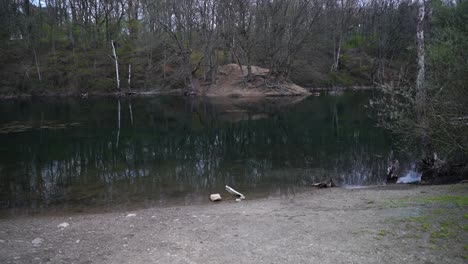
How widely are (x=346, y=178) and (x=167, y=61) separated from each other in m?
53.5

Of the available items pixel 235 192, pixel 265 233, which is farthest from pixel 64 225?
pixel 235 192

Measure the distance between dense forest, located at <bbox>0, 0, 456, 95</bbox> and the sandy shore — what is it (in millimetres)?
43465

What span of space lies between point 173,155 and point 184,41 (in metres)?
43.9

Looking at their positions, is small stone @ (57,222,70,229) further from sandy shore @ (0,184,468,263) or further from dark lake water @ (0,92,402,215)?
dark lake water @ (0,92,402,215)

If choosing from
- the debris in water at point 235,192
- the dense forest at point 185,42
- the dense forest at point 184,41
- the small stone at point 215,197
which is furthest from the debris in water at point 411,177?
the dense forest at point 184,41

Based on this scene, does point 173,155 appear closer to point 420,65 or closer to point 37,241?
point 420,65

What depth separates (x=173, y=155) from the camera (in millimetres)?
23172

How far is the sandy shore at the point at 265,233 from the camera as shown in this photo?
8086 millimetres

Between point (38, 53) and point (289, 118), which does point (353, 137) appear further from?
point (38, 53)

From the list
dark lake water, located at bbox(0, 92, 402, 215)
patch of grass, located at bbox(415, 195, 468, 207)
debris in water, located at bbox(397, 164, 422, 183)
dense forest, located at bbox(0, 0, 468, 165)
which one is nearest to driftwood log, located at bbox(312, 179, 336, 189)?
dark lake water, located at bbox(0, 92, 402, 215)

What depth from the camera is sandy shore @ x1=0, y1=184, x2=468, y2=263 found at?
809 cm

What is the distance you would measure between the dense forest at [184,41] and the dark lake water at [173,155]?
68.1 feet

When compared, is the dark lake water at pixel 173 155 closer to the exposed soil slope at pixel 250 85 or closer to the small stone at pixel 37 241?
the small stone at pixel 37 241

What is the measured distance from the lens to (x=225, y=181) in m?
17.5
